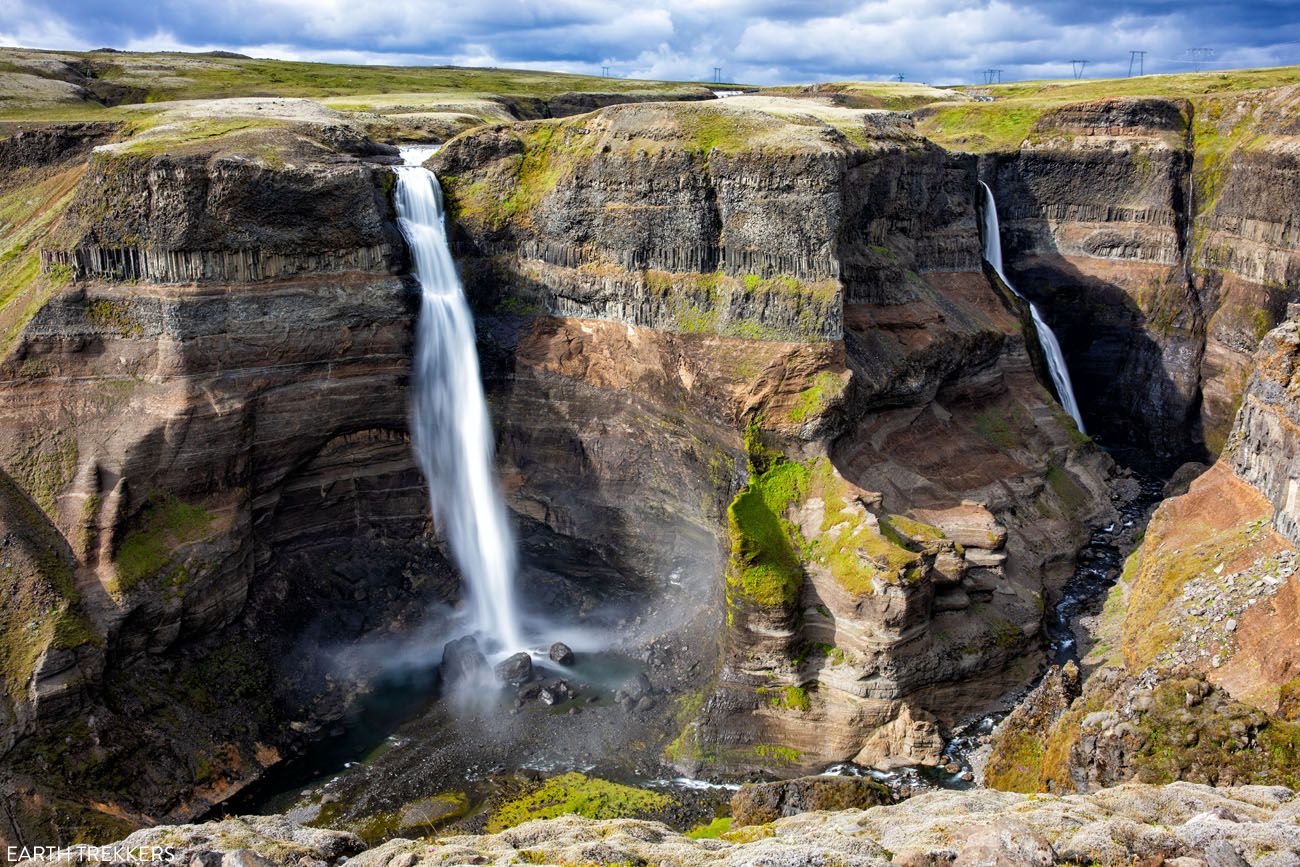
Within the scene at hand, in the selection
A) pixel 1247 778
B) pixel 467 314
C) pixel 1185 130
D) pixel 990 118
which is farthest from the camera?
pixel 990 118

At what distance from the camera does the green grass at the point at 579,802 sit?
95.4ft

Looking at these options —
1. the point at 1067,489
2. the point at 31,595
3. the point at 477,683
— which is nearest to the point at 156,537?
the point at 31,595

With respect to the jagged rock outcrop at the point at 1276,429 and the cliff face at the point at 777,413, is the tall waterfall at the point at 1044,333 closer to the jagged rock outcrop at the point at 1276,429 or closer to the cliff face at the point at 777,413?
the cliff face at the point at 777,413

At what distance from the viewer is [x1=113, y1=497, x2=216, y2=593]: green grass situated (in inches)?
1271

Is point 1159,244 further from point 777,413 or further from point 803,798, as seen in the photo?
point 803,798

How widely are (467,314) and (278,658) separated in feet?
50.0

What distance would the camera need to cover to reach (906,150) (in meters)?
45.7

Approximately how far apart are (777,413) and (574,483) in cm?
1011

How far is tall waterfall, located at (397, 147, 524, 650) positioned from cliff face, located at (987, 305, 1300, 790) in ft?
67.8

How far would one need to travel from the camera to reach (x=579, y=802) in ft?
97.1

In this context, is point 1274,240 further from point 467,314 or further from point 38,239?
point 38,239

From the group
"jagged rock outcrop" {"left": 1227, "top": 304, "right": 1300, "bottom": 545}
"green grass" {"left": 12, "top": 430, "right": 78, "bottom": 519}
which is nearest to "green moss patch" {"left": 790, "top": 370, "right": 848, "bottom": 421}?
"jagged rock outcrop" {"left": 1227, "top": 304, "right": 1300, "bottom": 545}

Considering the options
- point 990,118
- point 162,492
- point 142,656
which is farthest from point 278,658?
point 990,118

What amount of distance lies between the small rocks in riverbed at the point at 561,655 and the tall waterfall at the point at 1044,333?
28.6m
